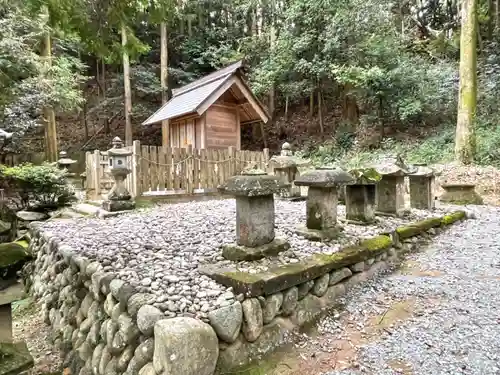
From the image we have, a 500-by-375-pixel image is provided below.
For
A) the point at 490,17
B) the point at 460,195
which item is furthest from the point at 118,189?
the point at 490,17

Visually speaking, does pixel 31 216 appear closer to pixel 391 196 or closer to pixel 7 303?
pixel 7 303

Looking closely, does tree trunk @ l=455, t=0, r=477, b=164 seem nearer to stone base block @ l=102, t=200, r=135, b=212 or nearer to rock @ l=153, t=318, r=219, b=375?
stone base block @ l=102, t=200, r=135, b=212

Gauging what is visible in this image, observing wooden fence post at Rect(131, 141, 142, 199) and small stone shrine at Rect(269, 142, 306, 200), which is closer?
wooden fence post at Rect(131, 141, 142, 199)

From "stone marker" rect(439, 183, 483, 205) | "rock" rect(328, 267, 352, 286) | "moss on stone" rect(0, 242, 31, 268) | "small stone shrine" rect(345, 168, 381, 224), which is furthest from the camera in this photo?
"stone marker" rect(439, 183, 483, 205)

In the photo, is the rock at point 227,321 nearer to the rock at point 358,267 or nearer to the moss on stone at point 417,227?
the rock at point 358,267

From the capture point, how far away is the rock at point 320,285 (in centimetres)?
291

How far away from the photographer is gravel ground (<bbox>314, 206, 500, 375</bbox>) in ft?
7.11

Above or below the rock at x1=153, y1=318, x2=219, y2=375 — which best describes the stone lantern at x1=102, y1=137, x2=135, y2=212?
above

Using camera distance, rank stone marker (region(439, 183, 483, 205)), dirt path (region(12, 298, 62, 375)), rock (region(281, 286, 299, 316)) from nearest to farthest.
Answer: rock (region(281, 286, 299, 316))
dirt path (region(12, 298, 62, 375))
stone marker (region(439, 183, 483, 205))

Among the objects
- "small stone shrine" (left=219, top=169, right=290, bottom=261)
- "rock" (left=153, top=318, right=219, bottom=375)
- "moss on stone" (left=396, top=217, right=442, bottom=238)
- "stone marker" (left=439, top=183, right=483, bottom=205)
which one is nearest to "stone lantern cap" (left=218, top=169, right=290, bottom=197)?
"small stone shrine" (left=219, top=169, right=290, bottom=261)

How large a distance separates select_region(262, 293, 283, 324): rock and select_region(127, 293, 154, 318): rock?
2.67 feet

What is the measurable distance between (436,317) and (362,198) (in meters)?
1.90

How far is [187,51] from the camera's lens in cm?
1866

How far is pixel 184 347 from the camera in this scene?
194 centimetres
